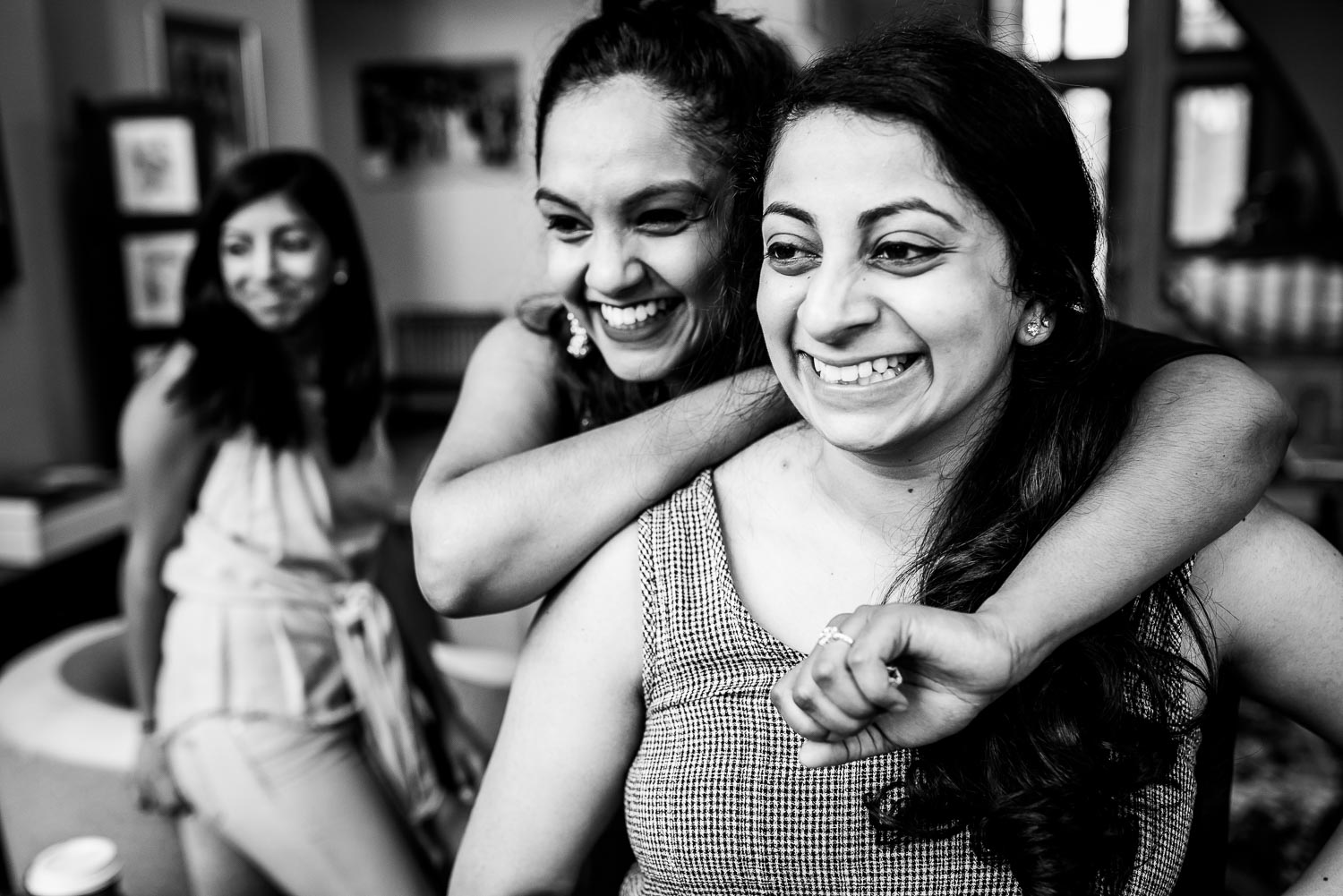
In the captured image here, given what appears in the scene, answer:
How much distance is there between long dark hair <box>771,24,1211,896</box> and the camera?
3.19 ft

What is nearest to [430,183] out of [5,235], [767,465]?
[5,235]

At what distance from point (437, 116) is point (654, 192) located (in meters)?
8.57

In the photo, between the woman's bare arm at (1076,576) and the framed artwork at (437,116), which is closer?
the woman's bare arm at (1076,576)

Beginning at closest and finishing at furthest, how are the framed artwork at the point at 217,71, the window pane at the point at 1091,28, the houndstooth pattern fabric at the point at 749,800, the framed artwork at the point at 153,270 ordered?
1. the houndstooth pattern fabric at the point at 749,800
2. the framed artwork at the point at 153,270
3. the framed artwork at the point at 217,71
4. the window pane at the point at 1091,28

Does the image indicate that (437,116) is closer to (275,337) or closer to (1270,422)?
(275,337)

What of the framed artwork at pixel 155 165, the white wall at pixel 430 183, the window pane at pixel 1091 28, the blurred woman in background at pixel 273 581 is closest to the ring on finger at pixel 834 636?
the blurred woman in background at pixel 273 581

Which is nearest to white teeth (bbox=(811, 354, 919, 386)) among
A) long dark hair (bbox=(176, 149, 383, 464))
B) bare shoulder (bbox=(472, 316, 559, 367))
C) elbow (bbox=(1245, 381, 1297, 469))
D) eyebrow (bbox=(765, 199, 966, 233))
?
eyebrow (bbox=(765, 199, 966, 233))

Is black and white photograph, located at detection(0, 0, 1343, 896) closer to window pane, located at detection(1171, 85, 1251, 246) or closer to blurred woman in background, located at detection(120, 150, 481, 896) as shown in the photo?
blurred woman in background, located at detection(120, 150, 481, 896)

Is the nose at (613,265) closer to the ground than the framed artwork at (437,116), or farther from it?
closer to the ground

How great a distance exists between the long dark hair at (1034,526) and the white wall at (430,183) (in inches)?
322

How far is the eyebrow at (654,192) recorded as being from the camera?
4.01 ft

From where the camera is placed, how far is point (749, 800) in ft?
3.47

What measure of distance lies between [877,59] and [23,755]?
6.48 feet

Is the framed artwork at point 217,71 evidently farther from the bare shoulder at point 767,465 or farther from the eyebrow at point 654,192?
the bare shoulder at point 767,465
